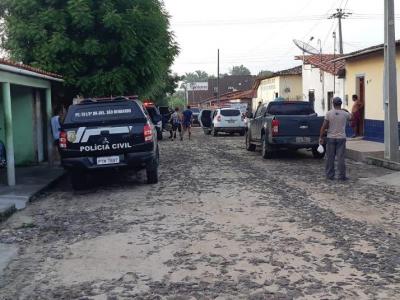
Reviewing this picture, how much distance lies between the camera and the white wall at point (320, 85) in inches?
1133

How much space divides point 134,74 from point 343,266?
12.1 meters

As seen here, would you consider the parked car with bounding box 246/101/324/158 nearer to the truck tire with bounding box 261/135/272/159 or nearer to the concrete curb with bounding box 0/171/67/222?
the truck tire with bounding box 261/135/272/159

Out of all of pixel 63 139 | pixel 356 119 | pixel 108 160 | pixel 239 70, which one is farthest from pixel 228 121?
pixel 239 70

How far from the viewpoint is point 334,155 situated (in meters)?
12.2

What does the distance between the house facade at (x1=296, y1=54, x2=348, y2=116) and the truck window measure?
7.75 metres

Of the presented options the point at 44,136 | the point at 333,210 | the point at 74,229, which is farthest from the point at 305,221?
the point at 44,136

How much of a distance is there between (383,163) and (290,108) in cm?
412

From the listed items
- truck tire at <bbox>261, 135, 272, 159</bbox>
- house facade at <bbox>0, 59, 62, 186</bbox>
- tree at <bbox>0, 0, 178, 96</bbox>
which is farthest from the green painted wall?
truck tire at <bbox>261, 135, 272, 159</bbox>

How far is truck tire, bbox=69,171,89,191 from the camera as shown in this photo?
37.5ft

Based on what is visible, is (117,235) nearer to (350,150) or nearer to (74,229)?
(74,229)

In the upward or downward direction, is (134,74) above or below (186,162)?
above

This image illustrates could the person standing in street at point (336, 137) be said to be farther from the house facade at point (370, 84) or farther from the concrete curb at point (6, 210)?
the house facade at point (370, 84)

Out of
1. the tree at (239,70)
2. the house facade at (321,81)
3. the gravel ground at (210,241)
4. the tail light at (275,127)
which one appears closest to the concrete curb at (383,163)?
the gravel ground at (210,241)

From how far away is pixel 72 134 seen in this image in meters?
11.0
